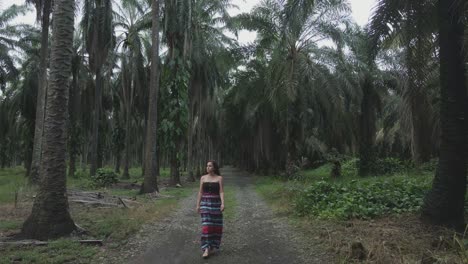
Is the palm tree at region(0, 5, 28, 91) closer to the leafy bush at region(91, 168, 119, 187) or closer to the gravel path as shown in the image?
the leafy bush at region(91, 168, 119, 187)

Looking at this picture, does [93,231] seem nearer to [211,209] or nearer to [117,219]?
[117,219]

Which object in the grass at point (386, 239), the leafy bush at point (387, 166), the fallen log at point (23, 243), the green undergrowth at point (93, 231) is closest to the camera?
the grass at point (386, 239)

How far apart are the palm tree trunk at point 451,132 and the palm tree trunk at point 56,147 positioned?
7363mm

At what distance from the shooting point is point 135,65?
97.0 feet

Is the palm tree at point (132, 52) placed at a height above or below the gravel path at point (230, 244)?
above

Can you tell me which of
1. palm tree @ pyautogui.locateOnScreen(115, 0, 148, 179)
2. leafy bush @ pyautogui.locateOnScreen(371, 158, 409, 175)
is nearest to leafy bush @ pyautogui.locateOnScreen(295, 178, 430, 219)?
leafy bush @ pyautogui.locateOnScreen(371, 158, 409, 175)

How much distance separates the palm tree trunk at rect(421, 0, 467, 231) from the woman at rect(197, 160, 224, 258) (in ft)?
14.0

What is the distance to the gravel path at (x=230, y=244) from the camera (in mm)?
7051

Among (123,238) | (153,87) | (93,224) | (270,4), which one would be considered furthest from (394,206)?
(270,4)

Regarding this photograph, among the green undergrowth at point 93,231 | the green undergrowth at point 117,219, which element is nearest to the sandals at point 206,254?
the green undergrowth at point 93,231

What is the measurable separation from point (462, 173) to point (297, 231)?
138 inches

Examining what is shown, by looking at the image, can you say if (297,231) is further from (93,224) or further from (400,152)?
(400,152)

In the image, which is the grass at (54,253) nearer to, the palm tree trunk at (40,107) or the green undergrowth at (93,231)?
the green undergrowth at (93,231)

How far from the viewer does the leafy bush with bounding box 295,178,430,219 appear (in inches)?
383
